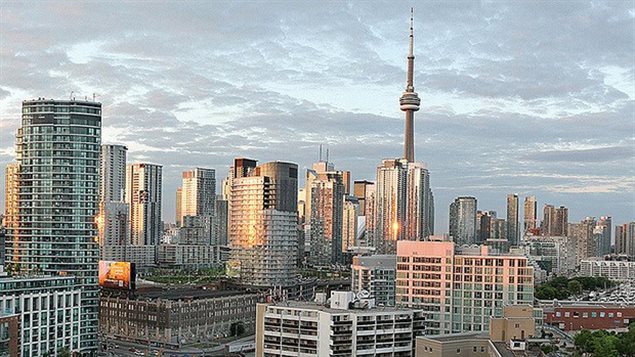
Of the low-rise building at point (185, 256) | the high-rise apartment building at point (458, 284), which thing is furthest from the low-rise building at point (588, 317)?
the low-rise building at point (185, 256)

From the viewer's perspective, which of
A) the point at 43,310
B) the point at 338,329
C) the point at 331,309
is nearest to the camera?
the point at 338,329

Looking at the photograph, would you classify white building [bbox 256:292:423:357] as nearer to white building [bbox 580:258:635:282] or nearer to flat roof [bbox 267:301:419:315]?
flat roof [bbox 267:301:419:315]

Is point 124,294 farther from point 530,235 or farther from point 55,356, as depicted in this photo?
point 530,235

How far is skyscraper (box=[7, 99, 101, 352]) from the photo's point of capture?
206ft

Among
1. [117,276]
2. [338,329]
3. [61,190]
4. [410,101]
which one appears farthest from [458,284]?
[410,101]

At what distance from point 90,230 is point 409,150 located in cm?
11900

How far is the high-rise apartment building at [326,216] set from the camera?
583 ft

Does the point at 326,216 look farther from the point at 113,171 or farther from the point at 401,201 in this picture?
the point at 113,171

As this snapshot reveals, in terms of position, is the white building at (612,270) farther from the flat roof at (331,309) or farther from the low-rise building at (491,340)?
the low-rise building at (491,340)

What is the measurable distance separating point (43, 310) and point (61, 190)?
418 inches

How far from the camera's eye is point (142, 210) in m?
191

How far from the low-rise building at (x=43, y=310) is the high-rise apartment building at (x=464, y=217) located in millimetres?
129183

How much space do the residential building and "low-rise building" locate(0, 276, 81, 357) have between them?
30.2 meters

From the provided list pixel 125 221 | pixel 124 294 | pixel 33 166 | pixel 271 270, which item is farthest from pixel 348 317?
pixel 125 221
